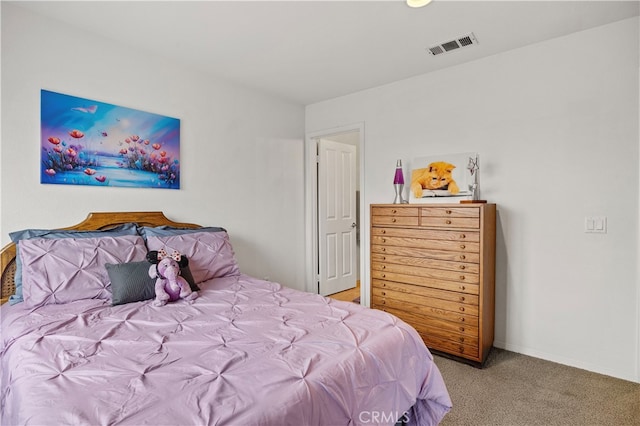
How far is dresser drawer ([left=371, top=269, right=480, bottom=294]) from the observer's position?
2.64 m

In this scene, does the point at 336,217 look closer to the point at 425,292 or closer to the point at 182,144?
the point at 425,292

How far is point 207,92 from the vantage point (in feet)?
10.7

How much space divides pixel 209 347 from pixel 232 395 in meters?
0.39

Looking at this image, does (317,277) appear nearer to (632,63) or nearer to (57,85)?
(57,85)

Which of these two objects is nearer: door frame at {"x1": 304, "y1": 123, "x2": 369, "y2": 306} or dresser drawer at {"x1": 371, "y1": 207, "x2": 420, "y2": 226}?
dresser drawer at {"x1": 371, "y1": 207, "x2": 420, "y2": 226}

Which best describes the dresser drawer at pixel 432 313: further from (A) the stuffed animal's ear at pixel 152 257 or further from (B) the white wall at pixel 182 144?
(A) the stuffed animal's ear at pixel 152 257

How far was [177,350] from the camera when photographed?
1.38 m

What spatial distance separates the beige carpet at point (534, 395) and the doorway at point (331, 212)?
1802 millimetres

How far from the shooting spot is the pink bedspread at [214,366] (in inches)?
39.6

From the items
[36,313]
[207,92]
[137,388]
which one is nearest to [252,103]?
[207,92]

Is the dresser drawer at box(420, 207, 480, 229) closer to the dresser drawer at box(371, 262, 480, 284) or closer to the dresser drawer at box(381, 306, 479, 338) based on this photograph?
the dresser drawer at box(371, 262, 480, 284)

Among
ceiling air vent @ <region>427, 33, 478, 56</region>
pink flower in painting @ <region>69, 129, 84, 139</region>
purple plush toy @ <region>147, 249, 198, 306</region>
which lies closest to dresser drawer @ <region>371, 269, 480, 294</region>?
purple plush toy @ <region>147, 249, 198, 306</region>

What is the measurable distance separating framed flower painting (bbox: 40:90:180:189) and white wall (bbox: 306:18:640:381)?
243cm

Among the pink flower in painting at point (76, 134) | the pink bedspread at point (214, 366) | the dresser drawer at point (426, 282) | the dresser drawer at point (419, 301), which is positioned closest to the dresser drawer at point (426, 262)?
the dresser drawer at point (426, 282)
